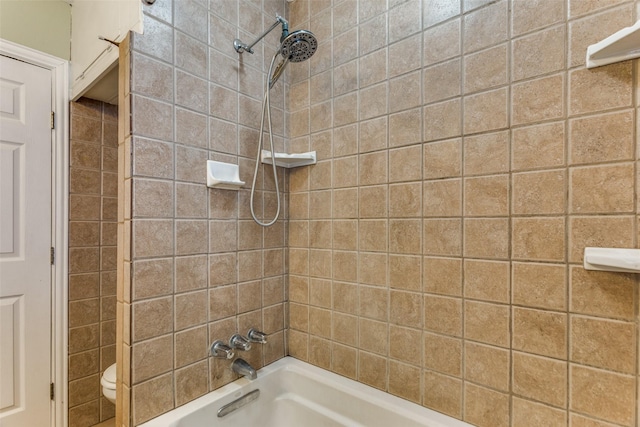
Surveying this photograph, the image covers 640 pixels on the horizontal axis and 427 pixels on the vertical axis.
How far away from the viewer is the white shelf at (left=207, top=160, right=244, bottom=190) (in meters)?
1.22

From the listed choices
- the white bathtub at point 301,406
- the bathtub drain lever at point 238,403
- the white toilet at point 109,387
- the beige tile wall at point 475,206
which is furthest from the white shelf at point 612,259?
the white toilet at point 109,387

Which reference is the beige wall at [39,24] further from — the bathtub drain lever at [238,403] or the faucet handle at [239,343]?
the bathtub drain lever at [238,403]

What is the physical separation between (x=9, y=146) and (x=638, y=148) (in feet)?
8.07

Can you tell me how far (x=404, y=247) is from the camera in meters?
1.19

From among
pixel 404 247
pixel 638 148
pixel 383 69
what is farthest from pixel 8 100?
pixel 638 148

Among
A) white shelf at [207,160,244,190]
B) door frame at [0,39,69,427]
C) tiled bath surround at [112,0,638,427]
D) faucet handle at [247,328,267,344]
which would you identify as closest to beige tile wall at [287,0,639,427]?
tiled bath surround at [112,0,638,427]

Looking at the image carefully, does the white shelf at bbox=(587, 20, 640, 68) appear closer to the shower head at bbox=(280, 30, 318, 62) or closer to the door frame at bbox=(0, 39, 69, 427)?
the shower head at bbox=(280, 30, 318, 62)

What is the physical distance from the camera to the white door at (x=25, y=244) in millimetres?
1473

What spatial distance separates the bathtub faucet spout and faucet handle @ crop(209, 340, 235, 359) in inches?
2.9

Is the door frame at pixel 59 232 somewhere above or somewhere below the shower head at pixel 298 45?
below

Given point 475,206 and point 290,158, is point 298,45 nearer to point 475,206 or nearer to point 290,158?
point 290,158

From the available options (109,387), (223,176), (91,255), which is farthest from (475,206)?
(91,255)

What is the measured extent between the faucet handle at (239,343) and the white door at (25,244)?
1.08 m

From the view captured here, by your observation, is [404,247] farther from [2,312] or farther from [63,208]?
[2,312]
